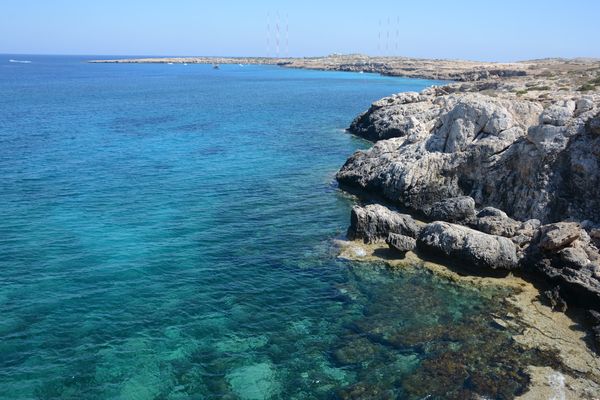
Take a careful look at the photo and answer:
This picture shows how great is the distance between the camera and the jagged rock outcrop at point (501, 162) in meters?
36.8

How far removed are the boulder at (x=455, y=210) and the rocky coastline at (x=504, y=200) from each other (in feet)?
0.26

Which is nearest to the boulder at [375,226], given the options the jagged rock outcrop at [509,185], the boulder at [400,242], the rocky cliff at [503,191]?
the rocky cliff at [503,191]

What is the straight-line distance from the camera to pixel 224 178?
54.3m

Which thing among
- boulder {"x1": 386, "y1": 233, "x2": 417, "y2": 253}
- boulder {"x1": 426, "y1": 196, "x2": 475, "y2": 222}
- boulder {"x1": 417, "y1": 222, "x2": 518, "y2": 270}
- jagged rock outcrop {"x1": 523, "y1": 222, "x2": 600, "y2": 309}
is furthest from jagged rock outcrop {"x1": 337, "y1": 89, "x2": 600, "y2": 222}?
boulder {"x1": 386, "y1": 233, "x2": 417, "y2": 253}

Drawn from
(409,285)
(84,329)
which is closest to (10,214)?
(84,329)

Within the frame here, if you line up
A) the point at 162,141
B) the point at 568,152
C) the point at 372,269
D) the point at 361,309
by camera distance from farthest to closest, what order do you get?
the point at 162,141, the point at 568,152, the point at 372,269, the point at 361,309

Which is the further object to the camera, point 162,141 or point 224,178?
point 162,141

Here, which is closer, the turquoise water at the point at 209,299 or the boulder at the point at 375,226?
the turquoise water at the point at 209,299

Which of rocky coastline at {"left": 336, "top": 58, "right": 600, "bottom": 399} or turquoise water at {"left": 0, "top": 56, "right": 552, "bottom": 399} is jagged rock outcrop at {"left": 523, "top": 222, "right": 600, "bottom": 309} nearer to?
rocky coastline at {"left": 336, "top": 58, "right": 600, "bottom": 399}

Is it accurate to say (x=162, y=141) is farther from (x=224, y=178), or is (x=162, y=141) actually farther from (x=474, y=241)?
(x=474, y=241)

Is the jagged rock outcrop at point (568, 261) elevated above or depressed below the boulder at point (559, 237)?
below

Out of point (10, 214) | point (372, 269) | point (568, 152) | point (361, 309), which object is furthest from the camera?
point (10, 214)

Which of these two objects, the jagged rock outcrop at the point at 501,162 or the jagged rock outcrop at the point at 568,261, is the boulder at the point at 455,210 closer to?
the jagged rock outcrop at the point at 501,162

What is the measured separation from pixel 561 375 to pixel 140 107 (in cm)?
10817
